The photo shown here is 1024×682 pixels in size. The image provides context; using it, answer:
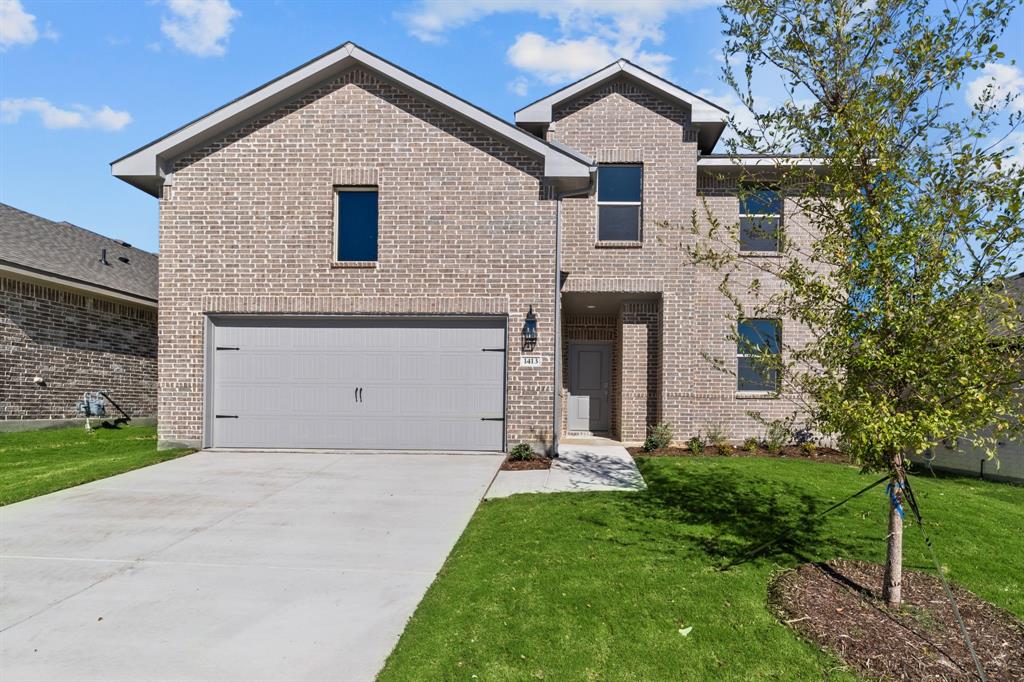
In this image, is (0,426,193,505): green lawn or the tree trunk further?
(0,426,193,505): green lawn

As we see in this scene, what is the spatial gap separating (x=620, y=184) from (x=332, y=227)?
6337 mm

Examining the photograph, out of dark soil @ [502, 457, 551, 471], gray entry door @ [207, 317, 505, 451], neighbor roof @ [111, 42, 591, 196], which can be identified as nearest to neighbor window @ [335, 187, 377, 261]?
gray entry door @ [207, 317, 505, 451]

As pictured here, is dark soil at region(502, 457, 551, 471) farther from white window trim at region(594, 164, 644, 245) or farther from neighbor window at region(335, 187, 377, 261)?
white window trim at region(594, 164, 644, 245)

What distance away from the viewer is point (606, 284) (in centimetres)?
1262

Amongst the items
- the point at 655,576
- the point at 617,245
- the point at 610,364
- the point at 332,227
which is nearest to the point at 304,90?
the point at 332,227

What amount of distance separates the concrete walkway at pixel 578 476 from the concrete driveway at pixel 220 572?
17.4 inches

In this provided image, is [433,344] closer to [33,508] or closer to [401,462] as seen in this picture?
[401,462]

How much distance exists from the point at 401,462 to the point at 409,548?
447cm

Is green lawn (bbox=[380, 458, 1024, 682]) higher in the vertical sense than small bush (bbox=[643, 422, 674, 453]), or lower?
lower

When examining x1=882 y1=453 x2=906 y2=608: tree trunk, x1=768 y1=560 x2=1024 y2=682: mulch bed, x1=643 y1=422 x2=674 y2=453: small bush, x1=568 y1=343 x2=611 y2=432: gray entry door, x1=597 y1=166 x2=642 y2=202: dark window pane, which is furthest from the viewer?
x1=568 y1=343 x2=611 y2=432: gray entry door

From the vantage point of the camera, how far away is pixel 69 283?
47.8ft

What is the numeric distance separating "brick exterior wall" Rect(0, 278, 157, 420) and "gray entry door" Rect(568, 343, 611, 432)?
13041 millimetres

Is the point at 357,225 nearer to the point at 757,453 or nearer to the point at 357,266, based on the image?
the point at 357,266

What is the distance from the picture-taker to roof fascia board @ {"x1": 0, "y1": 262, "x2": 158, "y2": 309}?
1339 centimetres
